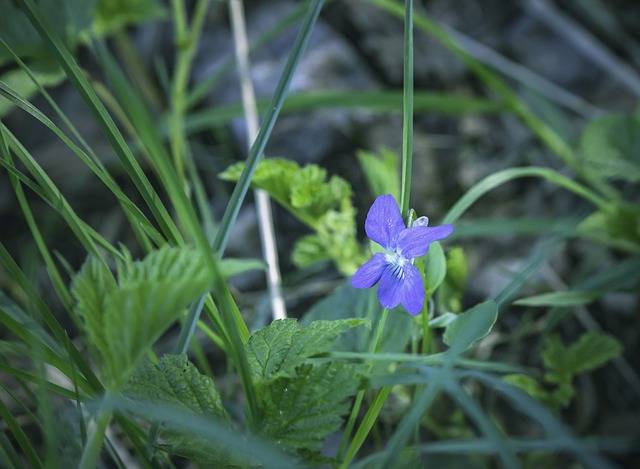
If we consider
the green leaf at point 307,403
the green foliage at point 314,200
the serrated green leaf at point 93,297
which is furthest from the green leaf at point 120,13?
the green leaf at point 307,403

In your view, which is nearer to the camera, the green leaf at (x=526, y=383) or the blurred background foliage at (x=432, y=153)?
the green leaf at (x=526, y=383)

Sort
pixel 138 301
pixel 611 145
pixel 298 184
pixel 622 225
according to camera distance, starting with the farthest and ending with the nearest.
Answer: pixel 611 145 < pixel 622 225 < pixel 298 184 < pixel 138 301

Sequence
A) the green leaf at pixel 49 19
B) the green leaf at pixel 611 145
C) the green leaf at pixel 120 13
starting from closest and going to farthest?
the green leaf at pixel 611 145 → the green leaf at pixel 49 19 → the green leaf at pixel 120 13

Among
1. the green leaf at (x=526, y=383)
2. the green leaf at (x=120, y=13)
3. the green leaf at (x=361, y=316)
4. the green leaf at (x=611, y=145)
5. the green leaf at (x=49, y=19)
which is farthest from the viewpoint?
the green leaf at (x=120, y=13)

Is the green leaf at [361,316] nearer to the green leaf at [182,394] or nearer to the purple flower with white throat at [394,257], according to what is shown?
the purple flower with white throat at [394,257]

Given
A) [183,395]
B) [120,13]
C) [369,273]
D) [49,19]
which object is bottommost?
[183,395]

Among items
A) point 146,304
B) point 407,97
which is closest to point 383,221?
point 407,97

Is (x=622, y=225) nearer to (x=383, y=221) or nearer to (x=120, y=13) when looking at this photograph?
(x=383, y=221)
